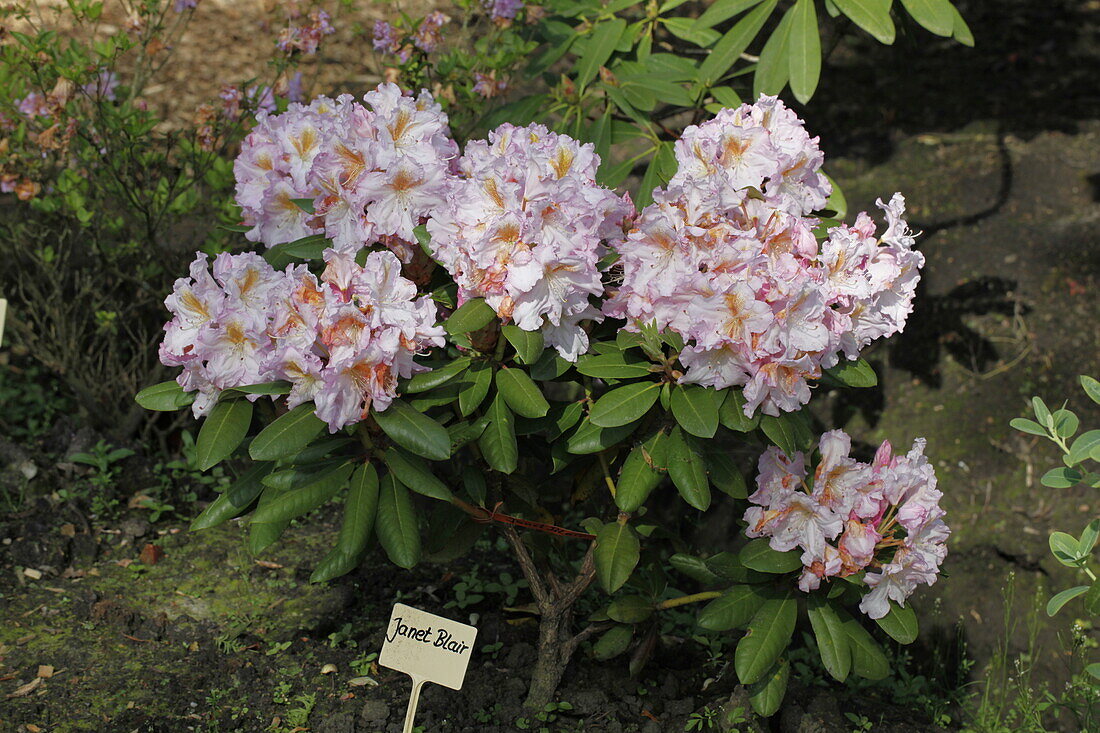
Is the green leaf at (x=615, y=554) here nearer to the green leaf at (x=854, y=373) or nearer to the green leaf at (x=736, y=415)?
the green leaf at (x=736, y=415)

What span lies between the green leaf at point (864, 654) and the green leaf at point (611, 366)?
615 mm

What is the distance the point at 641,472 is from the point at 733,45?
4.01 ft

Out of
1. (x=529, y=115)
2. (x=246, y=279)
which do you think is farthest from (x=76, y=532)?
(x=529, y=115)

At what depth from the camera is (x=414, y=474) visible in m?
1.69

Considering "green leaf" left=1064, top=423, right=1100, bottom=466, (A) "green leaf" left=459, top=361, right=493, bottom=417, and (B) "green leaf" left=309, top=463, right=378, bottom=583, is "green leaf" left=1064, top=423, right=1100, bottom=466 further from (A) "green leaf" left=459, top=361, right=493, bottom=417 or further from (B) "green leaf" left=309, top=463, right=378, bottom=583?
(B) "green leaf" left=309, top=463, right=378, bottom=583

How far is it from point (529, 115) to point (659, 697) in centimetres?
143

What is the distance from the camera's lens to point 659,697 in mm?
2180

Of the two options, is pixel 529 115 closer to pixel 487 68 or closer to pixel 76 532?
pixel 487 68

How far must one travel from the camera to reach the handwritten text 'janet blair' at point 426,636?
1813 millimetres

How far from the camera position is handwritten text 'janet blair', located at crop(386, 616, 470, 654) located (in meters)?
1.81

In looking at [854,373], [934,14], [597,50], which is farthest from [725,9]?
[854,373]

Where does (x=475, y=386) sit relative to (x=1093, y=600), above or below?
above

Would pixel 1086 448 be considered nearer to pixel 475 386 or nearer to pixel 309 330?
pixel 475 386

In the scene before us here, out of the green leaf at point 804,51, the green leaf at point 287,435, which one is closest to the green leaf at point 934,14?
the green leaf at point 804,51
